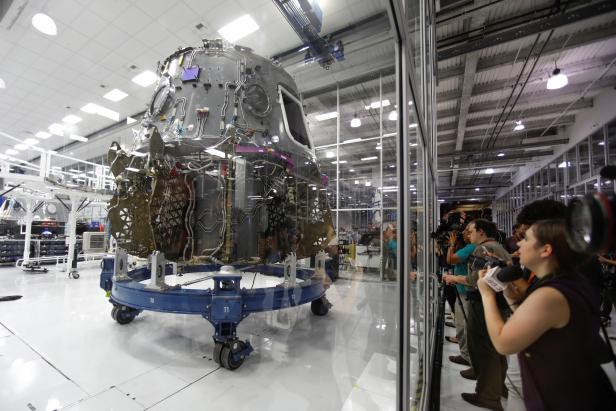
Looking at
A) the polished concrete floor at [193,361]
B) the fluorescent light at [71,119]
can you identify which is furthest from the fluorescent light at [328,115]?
the fluorescent light at [71,119]

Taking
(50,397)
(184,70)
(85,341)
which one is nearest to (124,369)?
(50,397)

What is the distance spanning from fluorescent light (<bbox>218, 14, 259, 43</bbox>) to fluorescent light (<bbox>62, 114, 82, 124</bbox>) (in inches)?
94.6

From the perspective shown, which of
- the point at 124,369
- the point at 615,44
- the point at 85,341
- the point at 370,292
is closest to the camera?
the point at 370,292

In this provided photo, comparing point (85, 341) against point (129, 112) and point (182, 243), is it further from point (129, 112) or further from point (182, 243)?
point (129, 112)

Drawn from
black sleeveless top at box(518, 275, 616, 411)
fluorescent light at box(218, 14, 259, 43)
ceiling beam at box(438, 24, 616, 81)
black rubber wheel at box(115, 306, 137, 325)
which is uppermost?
ceiling beam at box(438, 24, 616, 81)

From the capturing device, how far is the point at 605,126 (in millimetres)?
6695

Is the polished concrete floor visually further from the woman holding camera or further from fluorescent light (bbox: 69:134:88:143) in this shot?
fluorescent light (bbox: 69:134:88:143)

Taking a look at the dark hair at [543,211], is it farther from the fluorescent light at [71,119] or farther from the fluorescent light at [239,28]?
the fluorescent light at [71,119]

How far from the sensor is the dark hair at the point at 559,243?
0.87m

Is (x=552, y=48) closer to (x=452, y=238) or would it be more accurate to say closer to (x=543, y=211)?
(x=452, y=238)

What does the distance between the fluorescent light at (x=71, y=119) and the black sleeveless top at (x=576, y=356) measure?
16.2 feet

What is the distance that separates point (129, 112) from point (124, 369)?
3564 mm

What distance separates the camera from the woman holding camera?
834mm

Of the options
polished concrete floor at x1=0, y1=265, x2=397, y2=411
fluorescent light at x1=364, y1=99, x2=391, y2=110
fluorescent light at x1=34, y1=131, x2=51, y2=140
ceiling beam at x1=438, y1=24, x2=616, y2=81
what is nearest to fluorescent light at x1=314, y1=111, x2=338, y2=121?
fluorescent light at x1=364, y1=99, x2=391, y2=110
